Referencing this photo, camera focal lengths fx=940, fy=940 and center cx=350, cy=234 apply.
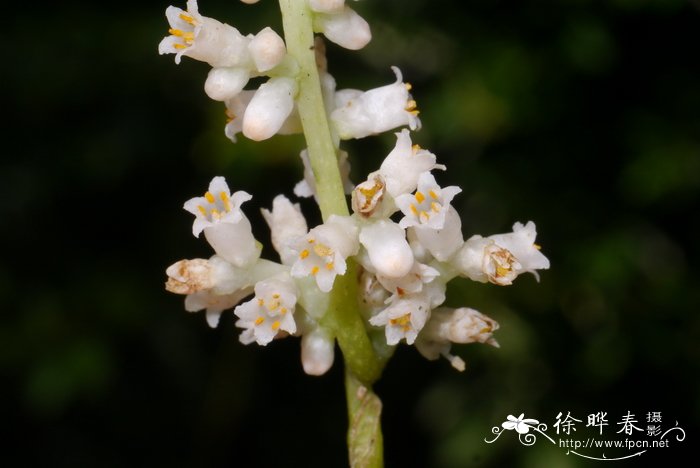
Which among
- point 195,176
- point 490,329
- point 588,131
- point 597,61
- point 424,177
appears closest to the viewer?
point 424,177

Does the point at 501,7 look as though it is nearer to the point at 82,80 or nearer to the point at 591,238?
the point at 591,238

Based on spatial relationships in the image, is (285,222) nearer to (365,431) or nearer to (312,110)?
(312,110)

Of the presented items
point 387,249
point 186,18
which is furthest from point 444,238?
point 186,18

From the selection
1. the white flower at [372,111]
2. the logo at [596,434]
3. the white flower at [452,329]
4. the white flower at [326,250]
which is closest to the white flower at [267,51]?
the white flower at [372,111]

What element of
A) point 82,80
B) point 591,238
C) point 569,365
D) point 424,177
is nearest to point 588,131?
point 591,238

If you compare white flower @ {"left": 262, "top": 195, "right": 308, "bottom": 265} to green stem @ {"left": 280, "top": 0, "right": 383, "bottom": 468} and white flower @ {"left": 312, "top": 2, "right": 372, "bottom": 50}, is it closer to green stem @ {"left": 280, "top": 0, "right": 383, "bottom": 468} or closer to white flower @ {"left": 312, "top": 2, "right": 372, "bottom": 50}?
green stem @ {"left": 280, "top": 0, "right": 383, "bottom": 468}

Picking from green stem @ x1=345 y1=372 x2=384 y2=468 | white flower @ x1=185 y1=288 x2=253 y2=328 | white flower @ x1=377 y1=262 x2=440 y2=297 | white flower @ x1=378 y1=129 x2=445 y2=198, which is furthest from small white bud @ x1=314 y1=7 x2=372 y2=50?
green stem @ x1=345 y1=372 x2=384 y2=468
